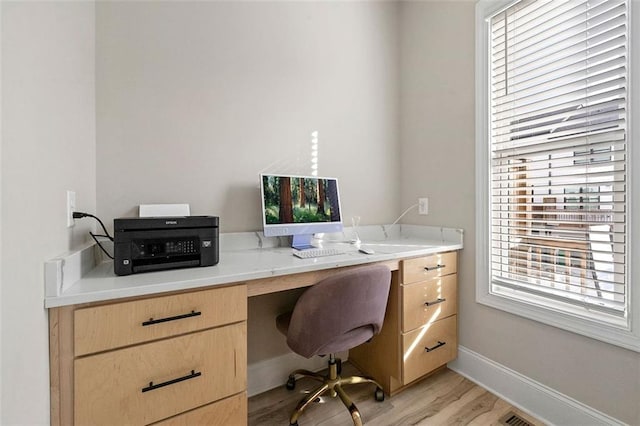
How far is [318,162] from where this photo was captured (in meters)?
1.98

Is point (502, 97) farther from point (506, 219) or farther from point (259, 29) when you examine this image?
point (259, 29)

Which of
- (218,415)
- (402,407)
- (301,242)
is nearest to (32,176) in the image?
(218,415)

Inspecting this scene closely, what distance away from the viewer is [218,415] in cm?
107

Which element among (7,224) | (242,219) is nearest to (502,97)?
(242,219)

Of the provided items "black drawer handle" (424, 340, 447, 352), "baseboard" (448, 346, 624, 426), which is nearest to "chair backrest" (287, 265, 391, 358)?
"black drawer handle" (424, 340, 447, 352)

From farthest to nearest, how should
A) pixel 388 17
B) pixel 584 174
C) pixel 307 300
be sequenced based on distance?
1. pixel 388 17
2. pixel 584 174
3. pixel 307 300

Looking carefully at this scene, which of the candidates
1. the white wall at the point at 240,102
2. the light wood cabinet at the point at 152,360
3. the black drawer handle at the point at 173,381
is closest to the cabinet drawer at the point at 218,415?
the light wood cabinet at the point at 152,360

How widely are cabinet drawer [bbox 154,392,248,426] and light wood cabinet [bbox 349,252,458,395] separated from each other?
0.87m

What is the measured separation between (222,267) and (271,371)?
0.90 metres

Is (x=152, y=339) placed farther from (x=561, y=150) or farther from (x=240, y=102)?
(x=561, y=150)

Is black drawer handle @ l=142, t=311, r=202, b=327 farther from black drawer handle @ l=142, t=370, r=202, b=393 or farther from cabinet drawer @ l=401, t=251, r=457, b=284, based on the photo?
cabinet drawer @ l=401, t=251, r=457, b=284

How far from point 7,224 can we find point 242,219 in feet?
3.53

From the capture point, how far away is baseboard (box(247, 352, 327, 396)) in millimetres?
1657

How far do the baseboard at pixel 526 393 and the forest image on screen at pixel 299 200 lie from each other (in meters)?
1.24
